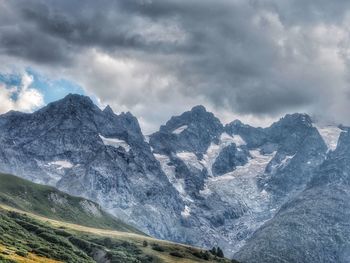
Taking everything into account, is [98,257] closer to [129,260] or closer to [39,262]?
[129,260]

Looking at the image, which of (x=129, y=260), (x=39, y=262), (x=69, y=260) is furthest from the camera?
(x=129, y=260)

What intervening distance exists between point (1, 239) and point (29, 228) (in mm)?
81774

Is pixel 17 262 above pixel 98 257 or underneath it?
underneath

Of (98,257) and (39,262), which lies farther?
(98,257)

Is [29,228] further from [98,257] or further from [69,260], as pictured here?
[69,260]

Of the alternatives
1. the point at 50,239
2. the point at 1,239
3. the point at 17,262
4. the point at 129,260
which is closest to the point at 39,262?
the point at 17,262

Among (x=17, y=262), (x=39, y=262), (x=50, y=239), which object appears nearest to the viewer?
(x=17, y=262)

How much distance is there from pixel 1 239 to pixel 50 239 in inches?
2417

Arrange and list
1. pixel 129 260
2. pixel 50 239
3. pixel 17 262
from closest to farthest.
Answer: pixel 17 262
pixel 50 239
pixel 129 260

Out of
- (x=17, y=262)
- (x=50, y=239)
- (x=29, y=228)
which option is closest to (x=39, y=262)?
(x=17, y=262)

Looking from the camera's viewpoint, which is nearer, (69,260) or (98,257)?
(69,260)

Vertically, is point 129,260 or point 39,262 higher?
point 129,260

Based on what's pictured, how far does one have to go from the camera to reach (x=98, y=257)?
197 m

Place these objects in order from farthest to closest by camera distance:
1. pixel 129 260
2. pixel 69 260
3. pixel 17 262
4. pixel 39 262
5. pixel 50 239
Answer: pixel 129 260 → pixel 50 239 → pixel 69 260 → pixel 39 262 → pixel 17 262
